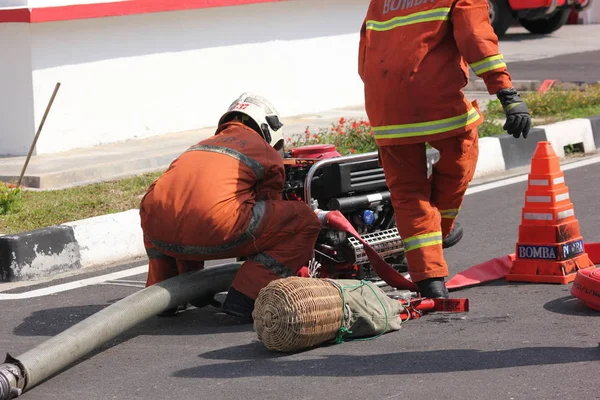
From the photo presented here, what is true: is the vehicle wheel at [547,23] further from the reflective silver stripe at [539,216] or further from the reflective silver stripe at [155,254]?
the reflective silver stripe at [155,254]

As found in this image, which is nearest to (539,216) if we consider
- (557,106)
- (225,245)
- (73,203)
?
(225,245)

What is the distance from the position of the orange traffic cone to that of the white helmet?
1.39 m

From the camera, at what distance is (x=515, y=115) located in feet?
15.9

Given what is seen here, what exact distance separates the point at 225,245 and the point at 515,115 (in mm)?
1441

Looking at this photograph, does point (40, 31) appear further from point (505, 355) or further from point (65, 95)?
point (505, 355)

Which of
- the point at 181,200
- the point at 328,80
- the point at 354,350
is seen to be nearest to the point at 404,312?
the point at 354,350

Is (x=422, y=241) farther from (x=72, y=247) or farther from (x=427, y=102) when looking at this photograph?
(x=72, y=247)

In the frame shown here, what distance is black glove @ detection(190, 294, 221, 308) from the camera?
5310 millimetres

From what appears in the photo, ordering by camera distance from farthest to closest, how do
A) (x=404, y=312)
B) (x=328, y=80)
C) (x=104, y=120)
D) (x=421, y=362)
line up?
1. (x=328, y=80)
2. (x=104, y=120)
3. (x=404, y=312)
4. (x=421, y=362)

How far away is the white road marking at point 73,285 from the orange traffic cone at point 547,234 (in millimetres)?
2166

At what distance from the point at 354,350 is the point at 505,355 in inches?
24.6

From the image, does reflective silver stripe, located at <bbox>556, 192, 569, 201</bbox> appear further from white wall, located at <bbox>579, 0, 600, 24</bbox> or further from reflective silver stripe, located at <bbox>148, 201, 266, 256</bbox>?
white wall, located at <bbox>579, 0, 600, 24</bbox>

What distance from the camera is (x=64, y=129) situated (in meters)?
9.51

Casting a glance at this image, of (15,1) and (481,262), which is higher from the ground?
(15,1)
